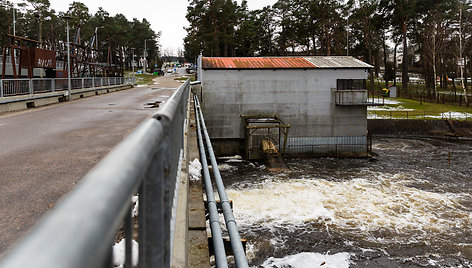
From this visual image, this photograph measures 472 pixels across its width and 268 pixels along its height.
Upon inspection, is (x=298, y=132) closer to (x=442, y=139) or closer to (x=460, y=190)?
(x=460, y=190)

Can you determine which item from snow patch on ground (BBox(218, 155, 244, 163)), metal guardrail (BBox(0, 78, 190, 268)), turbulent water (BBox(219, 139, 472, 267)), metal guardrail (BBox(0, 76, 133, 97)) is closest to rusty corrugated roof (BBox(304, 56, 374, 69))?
turbulent water (BBox(219, 139, 472, 267))

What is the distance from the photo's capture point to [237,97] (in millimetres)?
36219

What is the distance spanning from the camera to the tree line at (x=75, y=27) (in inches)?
2864

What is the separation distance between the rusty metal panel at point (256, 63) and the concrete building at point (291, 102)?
0.32ft

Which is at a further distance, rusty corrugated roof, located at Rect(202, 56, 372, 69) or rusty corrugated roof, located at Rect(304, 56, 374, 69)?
rusty corrugated roof, located at Rect(304, 56, 374, 69)

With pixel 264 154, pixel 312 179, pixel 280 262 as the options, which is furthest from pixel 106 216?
pixel 264 154

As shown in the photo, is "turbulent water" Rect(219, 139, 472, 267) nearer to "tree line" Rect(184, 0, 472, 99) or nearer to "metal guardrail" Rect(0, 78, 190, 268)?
"metal guardrail" Rect(0, 78, 190, 268)

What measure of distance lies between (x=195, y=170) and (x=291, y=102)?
31.8 metres

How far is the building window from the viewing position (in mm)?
37188

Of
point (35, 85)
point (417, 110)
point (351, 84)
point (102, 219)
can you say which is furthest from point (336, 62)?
point (102, 219)

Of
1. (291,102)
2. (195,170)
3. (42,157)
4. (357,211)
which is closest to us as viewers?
(195,170)

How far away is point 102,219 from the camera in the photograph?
0.68 metres

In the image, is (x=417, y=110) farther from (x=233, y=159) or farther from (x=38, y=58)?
(x=38, y=58)

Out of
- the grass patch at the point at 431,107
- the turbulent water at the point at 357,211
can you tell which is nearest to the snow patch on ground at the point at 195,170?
the turbulent water at the point at 357,211
